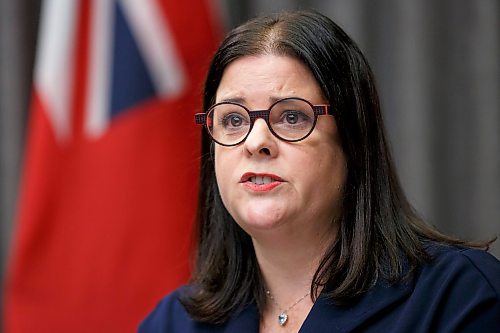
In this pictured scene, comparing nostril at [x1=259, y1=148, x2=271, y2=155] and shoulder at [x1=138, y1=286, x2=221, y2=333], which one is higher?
nostril at [x1=259, y1=148, x2=271, y2=155]

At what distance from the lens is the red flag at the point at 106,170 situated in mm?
2660

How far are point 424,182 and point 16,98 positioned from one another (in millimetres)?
1330

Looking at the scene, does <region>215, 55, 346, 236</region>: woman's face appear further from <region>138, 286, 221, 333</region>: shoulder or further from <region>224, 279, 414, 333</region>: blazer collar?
<region>138, 286, 221, 333</region>: shoulder

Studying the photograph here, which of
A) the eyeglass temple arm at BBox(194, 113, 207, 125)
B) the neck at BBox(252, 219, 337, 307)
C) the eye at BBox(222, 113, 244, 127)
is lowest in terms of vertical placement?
the neck at BBox(252, 219, 337, 307)

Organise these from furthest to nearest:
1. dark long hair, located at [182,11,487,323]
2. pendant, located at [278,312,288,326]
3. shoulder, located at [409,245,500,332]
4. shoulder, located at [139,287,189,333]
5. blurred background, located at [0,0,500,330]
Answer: blurred background, located at [0,0,500,330], shoulder, located at [139,287,189,333], pendant, located at [278,312,288,326], dark long hair, located at [182,11,487,323], shoulder, located at [409,245,500,332]

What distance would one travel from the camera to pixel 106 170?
2.68 metres

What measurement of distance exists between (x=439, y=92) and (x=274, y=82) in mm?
1469

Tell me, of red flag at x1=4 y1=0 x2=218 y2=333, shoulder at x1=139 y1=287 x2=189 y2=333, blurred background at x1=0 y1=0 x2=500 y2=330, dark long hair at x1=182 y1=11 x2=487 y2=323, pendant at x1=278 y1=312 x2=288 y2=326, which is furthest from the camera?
blurred background at x1=0 y1=0 x2=500 y2=330

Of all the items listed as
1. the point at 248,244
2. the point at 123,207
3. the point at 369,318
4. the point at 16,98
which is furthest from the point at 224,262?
the point at 16,98

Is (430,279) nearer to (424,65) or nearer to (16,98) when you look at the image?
(424,65)

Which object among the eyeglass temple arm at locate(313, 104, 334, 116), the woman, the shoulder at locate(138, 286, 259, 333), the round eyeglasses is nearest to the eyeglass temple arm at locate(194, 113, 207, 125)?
the woman

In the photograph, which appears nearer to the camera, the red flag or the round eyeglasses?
the round eyeglasses

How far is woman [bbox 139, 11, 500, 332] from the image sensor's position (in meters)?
1.53

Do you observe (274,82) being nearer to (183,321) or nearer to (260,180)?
(260,180)
